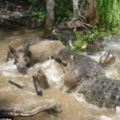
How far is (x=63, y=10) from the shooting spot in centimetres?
1053

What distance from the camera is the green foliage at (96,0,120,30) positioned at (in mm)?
9695

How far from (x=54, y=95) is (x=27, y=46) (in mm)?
1779

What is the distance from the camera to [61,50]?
323 inches

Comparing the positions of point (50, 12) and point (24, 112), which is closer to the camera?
point (24, 112)

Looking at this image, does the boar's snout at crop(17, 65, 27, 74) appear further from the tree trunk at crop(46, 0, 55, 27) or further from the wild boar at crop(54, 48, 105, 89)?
the tree trunk at crop(46, 0, 55, 27)

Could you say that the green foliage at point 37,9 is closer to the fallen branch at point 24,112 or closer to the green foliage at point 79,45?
the green foliage at point 79,45

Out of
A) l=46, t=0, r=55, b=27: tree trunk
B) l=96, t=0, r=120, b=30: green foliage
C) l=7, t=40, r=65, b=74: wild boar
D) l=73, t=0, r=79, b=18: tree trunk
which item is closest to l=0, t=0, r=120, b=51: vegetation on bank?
l=96, t=0, r=120, b=30: green foliage

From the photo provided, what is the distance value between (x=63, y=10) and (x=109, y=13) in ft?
4.65

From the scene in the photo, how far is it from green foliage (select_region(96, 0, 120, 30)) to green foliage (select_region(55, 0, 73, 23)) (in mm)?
886

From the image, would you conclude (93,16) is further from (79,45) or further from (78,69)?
(78,69)

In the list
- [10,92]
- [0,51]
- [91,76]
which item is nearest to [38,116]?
[10,92]

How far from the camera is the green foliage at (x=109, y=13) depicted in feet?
31.8

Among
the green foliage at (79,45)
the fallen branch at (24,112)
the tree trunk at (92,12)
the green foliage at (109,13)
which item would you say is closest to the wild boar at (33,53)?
the green foliage at (79,45)

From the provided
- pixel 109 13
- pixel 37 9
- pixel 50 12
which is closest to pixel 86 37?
pixel 109 13
